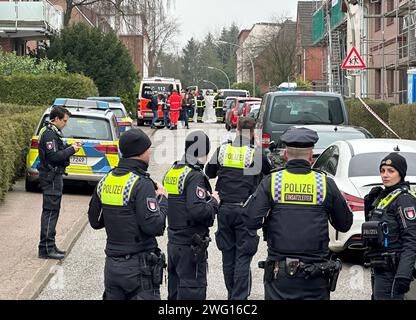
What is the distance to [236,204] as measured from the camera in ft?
25.6

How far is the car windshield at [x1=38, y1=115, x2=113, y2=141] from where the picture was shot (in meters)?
15.6

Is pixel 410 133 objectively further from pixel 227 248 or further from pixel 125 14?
pixel 125 14

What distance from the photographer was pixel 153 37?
74.6 meters

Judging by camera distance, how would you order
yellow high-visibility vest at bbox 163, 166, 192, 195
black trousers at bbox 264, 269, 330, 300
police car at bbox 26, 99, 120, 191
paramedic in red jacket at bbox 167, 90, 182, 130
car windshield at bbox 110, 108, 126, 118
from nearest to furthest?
black trousers at bbox 264, 269, 330, 300, yellow high-visibility vest at bbox 163, 166, 192, 195, police car at bbox 26, 99, 120, 191, car windshield at bbox 110, 108, 126, 118, paramedic in red jacket at bbox 167, 90, 182, 130

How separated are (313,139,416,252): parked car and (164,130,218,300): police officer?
2735 mm

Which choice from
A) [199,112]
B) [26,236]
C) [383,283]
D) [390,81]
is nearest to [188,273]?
[383,283]

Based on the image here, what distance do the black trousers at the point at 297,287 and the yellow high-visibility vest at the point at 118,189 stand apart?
43.9 inches

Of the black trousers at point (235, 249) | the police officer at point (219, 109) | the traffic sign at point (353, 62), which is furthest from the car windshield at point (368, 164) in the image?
the police officer at point (219, 109)

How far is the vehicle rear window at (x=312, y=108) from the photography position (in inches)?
615

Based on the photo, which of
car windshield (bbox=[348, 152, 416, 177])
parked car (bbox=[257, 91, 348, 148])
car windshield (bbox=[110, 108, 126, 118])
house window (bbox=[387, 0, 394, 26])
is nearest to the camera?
car windshield (bbox=[348, 152, 416, 177])

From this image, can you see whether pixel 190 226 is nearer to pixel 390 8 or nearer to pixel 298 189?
pixel 298 189

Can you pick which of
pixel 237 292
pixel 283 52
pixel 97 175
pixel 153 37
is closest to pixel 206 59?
pixel 153 37

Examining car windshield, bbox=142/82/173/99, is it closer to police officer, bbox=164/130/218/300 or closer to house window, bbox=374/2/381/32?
house window, bbox=374/2/381/32

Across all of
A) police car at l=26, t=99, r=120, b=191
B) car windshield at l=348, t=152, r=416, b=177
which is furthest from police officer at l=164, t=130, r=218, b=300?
police car at l=26, t=99, r=120, b=191
